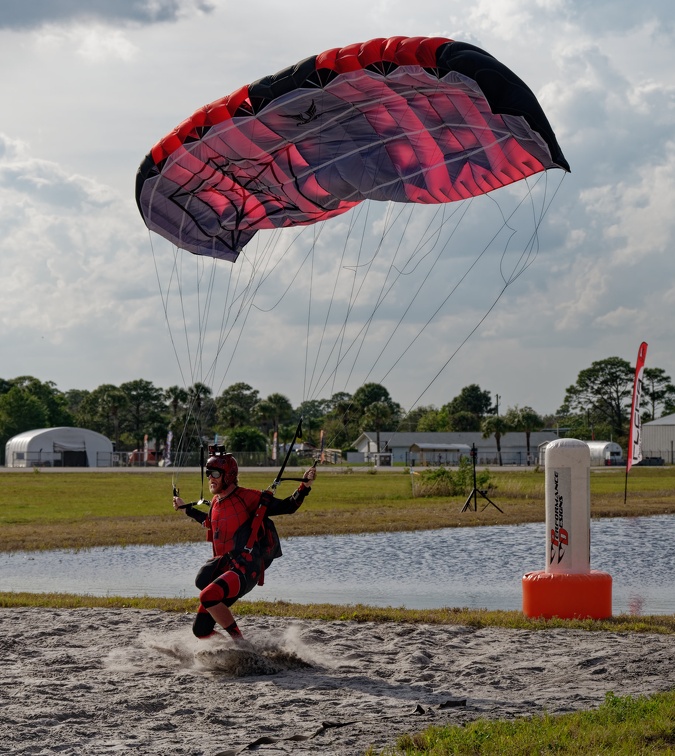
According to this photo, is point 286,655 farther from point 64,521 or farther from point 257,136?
point 64,521

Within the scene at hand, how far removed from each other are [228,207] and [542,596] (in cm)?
706

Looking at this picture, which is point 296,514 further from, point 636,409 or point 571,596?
point 571,596

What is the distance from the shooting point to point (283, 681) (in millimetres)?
8758

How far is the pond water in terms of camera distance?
14.6 m

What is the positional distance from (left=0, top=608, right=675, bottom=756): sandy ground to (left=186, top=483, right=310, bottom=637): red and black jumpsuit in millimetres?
492

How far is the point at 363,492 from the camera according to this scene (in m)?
45.2

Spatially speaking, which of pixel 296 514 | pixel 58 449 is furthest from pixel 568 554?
pixel 58 449

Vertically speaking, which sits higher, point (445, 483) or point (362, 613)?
point (445, 483)

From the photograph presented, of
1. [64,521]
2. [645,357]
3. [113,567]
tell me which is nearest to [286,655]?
[113,567]

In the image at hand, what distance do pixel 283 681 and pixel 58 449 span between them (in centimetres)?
9817

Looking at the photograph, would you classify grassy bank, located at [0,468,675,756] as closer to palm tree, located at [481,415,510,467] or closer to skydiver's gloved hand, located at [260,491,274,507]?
skydiver's gloved hand, located at [260,491,274,507]

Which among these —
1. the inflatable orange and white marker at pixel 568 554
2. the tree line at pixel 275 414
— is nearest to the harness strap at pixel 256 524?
the inflatable orange and white marker at pixel 568 554

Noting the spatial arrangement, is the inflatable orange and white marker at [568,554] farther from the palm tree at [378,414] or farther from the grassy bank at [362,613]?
the palm tree at [378,414]

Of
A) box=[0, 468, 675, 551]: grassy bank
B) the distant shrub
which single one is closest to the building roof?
box=[0, 468, 675, 551]: grassy bank
